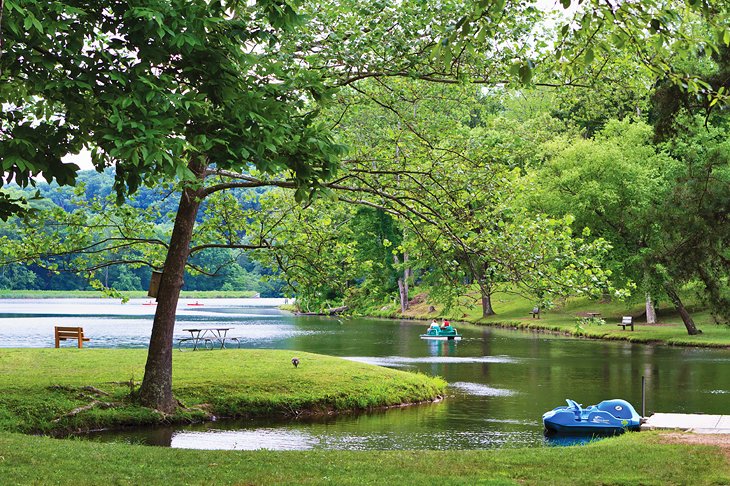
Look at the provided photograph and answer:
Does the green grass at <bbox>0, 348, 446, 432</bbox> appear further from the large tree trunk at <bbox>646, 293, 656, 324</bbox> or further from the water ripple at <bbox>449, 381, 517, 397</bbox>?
the large tree trunk at <bbox>646, 293, 656, 324</bbox>

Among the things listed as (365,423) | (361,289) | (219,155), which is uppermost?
(219,155)

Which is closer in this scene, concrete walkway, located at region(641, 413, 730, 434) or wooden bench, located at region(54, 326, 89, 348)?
concrete walkway, located at region(641, 413, 730, 434)

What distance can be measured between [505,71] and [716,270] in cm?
1229

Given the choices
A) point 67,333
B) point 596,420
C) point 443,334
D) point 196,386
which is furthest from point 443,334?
point 596,420

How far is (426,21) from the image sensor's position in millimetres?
17516

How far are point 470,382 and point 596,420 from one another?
10.1 metres

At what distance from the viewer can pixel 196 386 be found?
22.7m

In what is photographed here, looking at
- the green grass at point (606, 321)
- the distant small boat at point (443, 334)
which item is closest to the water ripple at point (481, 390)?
the green grass at point (606, 321)

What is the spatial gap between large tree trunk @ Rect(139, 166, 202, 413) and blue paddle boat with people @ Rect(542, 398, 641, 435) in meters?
9.16

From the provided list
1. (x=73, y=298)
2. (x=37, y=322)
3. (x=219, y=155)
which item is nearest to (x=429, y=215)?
(x=219, y=155)

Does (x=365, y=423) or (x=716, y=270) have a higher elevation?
(x=716, y=270)

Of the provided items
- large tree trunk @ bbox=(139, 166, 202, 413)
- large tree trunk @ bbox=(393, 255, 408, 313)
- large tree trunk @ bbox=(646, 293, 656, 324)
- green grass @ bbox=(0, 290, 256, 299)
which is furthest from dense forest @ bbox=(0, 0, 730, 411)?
green grass @ bbox=(0, 290, 256, 299)

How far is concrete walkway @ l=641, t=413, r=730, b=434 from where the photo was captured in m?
18.6

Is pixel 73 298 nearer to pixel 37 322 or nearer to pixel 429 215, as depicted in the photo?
pixel 37 322
